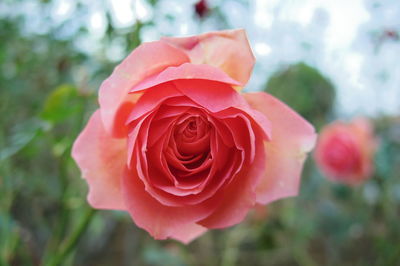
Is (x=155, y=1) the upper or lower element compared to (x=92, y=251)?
upper

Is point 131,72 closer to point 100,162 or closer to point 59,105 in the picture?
point 100,162

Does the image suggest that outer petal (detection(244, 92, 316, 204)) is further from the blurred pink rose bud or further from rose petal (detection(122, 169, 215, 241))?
the blurred pink rose bud

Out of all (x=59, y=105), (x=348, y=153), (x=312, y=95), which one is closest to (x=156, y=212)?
(x=59, y=105)

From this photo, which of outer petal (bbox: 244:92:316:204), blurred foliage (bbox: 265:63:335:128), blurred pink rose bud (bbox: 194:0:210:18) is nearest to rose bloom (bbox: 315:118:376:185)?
blurred foliage (bbox: 265:63:335:128)

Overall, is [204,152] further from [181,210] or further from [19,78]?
[19,78]

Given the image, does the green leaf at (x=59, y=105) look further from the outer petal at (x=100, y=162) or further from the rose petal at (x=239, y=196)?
the rose petal at (x=239, y=196)

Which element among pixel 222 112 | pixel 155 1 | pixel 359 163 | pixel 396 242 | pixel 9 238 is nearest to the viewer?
pixel 222 112

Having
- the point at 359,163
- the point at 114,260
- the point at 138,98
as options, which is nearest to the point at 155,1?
the point at 138,98

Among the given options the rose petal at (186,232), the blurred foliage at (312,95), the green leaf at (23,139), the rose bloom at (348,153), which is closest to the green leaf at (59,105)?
the green leaf at (23,139)
